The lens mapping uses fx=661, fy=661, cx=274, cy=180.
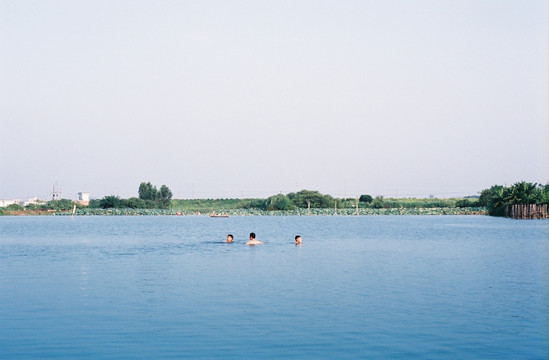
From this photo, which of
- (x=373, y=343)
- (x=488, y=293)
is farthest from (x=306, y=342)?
(x=488, y=293)

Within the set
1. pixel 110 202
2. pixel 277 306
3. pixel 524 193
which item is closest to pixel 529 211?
pixel 524 193

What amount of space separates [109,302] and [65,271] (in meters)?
10.2

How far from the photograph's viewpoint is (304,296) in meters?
21.9

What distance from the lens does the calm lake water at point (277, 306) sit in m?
14.8

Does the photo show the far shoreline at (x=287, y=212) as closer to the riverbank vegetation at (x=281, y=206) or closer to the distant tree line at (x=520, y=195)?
the riverbank vegetation at (x=281, y=206)

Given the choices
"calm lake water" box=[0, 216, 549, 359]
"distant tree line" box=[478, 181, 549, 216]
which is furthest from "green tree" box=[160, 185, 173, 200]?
"calm lake water" box=[0, 216, 549, 359]

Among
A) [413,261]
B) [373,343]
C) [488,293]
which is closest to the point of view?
[373,343]

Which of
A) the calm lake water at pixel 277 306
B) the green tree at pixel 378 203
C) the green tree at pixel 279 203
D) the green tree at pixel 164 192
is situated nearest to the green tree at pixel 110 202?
the green tree at pixel 164 192

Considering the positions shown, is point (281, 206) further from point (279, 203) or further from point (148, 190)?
point (148, 190)

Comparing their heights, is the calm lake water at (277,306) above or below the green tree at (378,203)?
below

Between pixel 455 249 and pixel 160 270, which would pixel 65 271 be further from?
pixel 455 249

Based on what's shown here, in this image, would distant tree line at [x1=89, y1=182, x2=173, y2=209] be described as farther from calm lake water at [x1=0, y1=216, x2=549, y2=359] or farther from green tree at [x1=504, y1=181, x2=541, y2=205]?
calm lake water at [x1=0, y1=216, x2=549, y2=359]

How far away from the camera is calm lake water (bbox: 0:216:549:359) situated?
14.8 meters

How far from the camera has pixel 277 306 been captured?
19859 millimetres
